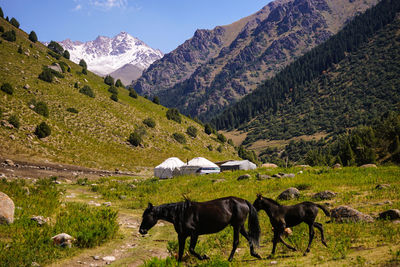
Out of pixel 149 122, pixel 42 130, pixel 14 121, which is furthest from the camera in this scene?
pixel 149 122

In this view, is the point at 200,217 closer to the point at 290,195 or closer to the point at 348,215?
the point at 348,215

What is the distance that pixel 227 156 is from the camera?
301 ft

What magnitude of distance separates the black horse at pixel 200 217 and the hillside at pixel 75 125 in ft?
125

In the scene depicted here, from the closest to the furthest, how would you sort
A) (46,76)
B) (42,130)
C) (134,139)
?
(42,130) < (134,139) < (46,76)

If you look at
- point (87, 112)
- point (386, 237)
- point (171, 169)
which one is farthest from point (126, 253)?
point (87, 112)

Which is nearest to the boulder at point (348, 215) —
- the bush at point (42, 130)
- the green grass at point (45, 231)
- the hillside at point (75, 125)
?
the green grass at point (45, 231)

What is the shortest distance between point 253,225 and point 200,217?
5.31 ft

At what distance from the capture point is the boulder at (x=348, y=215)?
9.54m

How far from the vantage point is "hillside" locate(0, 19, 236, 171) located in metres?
44.2

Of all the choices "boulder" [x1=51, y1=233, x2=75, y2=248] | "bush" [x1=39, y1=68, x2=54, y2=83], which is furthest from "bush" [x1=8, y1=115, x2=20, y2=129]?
"boulder" [x1=51, y1=233, x2=75, y2=248]

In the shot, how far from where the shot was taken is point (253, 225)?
755 centimetres

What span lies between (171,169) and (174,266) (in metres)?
42.9

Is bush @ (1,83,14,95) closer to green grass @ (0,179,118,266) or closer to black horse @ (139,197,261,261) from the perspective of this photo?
green grass @ (0,179,118,266)

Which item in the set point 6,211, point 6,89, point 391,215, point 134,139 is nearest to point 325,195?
point 391,215
